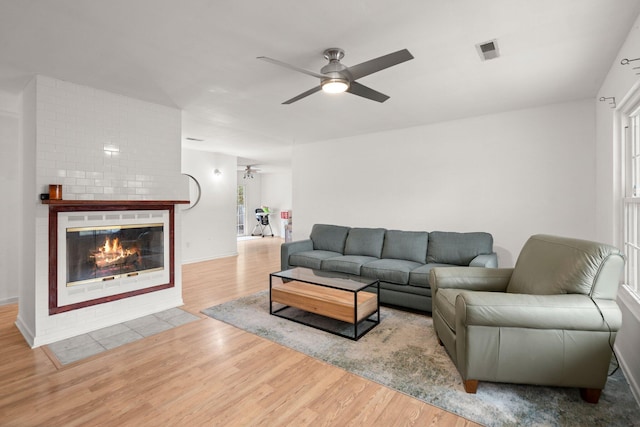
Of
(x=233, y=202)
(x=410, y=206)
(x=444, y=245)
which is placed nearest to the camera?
(x=444, y=245)

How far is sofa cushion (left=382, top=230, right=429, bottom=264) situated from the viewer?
4.16m


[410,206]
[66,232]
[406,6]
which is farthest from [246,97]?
[410,206]

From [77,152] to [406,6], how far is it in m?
3.30

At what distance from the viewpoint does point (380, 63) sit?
2.08 m

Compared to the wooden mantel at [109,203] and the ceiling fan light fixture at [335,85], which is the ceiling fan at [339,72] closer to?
the ceiling fan light fixture at [335,85]

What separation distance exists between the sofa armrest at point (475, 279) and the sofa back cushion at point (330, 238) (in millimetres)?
2224

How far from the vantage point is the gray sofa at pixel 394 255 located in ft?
11.7

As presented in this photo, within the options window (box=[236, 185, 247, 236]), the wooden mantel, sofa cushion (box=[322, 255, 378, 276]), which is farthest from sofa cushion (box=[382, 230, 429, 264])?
window (box=[236, 185, 247, 236])

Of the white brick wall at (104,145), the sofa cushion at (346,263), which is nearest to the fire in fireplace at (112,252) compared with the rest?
the white brick wall at (104,145)

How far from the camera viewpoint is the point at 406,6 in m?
1.86

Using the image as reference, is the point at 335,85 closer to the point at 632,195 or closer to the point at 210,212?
the point at 632,195

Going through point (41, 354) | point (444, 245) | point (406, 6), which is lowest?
point (41, 354)

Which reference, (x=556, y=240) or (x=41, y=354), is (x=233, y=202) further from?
(x=556, y=240)

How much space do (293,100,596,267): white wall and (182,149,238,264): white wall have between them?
2751mm
